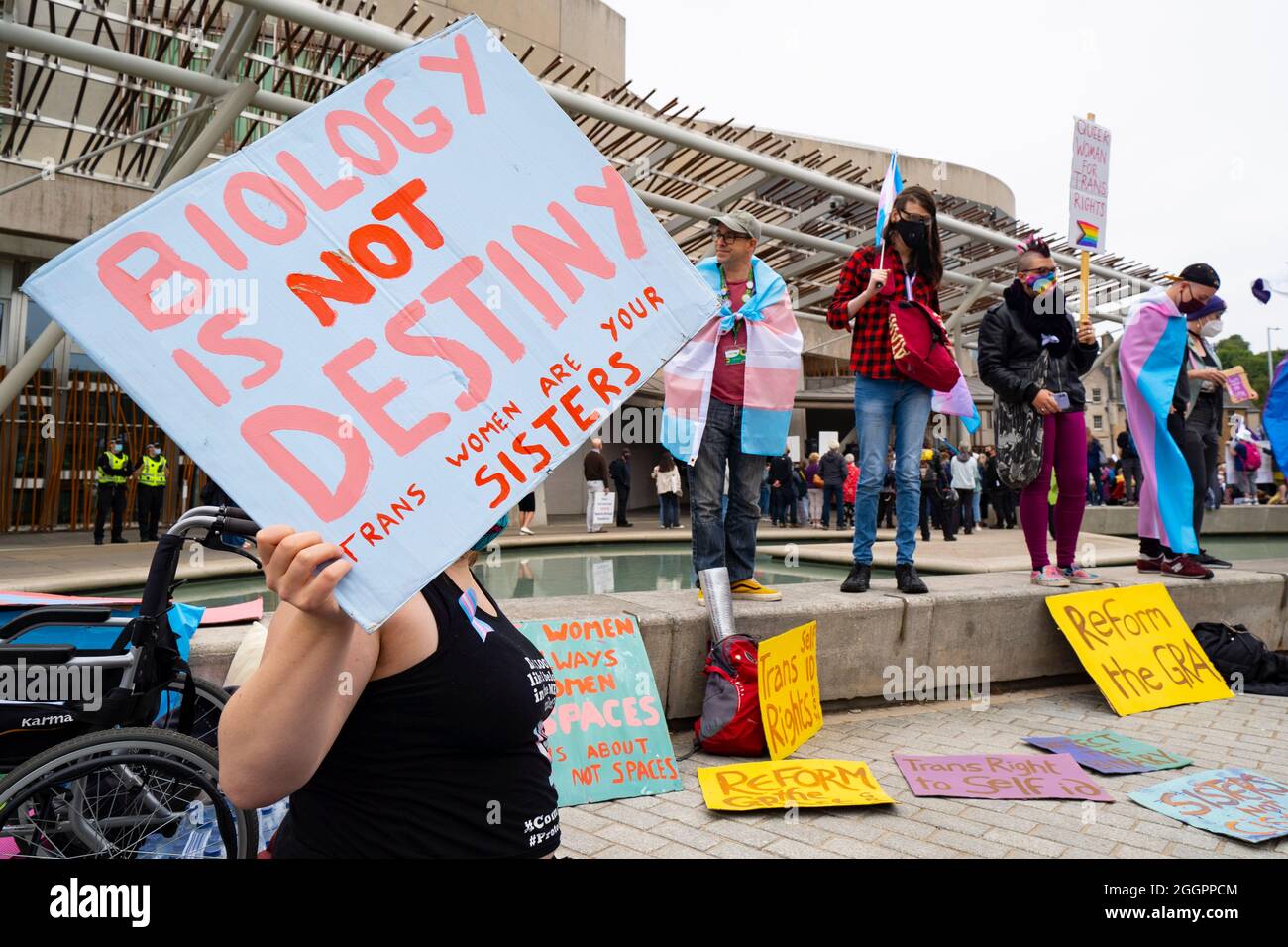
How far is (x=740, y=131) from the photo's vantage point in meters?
13.9

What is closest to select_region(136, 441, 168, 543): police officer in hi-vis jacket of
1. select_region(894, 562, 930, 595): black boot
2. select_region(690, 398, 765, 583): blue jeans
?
select_region(690, 398, 765, 583): blue jeans

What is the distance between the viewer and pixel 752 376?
4352 millimetres

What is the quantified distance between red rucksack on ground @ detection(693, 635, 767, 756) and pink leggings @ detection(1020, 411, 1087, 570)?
2.53 m

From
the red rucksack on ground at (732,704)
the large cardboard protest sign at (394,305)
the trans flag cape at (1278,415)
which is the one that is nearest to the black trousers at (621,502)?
the trans flag cape at (1278,415)

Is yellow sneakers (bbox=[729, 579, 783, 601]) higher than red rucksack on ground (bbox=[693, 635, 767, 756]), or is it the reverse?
yellow sneakers (bbox=[729, 579, 783, 601])

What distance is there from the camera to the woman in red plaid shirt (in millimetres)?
4840

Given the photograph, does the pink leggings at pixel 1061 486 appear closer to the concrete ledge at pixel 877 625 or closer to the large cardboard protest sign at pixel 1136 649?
the concrete ledge at pixel 877 625

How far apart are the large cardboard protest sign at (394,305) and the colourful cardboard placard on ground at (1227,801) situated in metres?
2.72

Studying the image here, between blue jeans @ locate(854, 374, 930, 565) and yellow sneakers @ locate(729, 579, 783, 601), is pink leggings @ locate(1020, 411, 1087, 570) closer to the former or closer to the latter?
blue jeans @ locate(854, 374, 930, 565)

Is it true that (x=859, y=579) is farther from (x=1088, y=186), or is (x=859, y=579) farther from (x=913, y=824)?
(x=1088, y=186)

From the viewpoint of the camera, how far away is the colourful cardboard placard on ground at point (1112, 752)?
12.1 ft

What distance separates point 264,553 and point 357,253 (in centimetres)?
53

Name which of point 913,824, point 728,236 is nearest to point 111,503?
point 728,236
